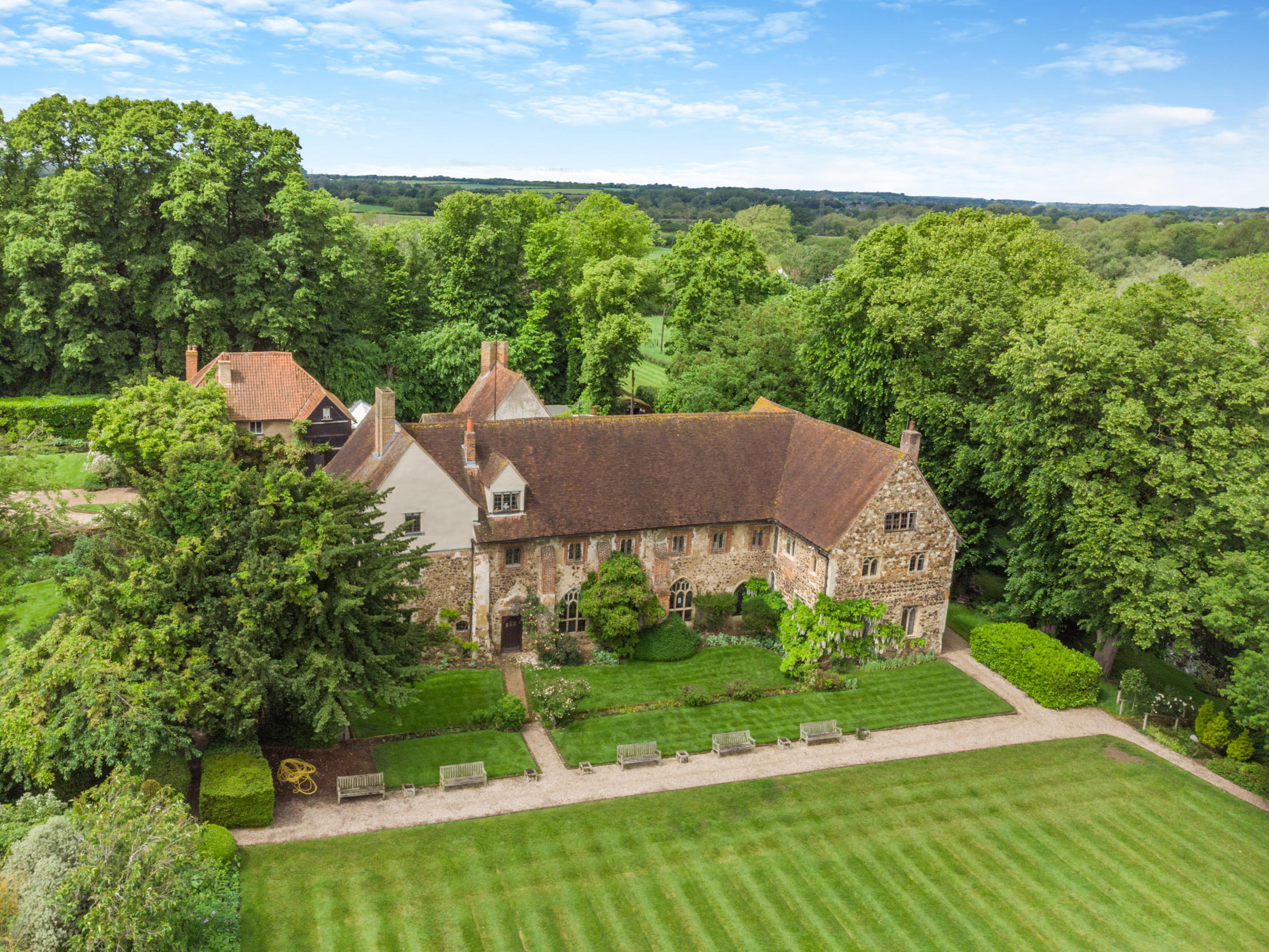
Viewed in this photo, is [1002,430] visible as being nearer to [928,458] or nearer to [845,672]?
[928,458]

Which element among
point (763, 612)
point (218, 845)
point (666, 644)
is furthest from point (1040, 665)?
point (218, 845)

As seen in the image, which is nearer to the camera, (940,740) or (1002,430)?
(940,740)

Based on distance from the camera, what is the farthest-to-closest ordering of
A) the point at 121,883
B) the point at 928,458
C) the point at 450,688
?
1. the point at 928,458
2. the point at 450,688
3. the point at 121,883

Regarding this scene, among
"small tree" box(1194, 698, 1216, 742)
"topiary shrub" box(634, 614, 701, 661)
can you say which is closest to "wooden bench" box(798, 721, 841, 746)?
"topiary shrub" box(634, 614, 701, 661)

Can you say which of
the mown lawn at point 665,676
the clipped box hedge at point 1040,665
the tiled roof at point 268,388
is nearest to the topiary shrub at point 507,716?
the mown lawn at point 665,676

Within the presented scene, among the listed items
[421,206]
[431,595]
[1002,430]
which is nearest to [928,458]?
[1002,430]
